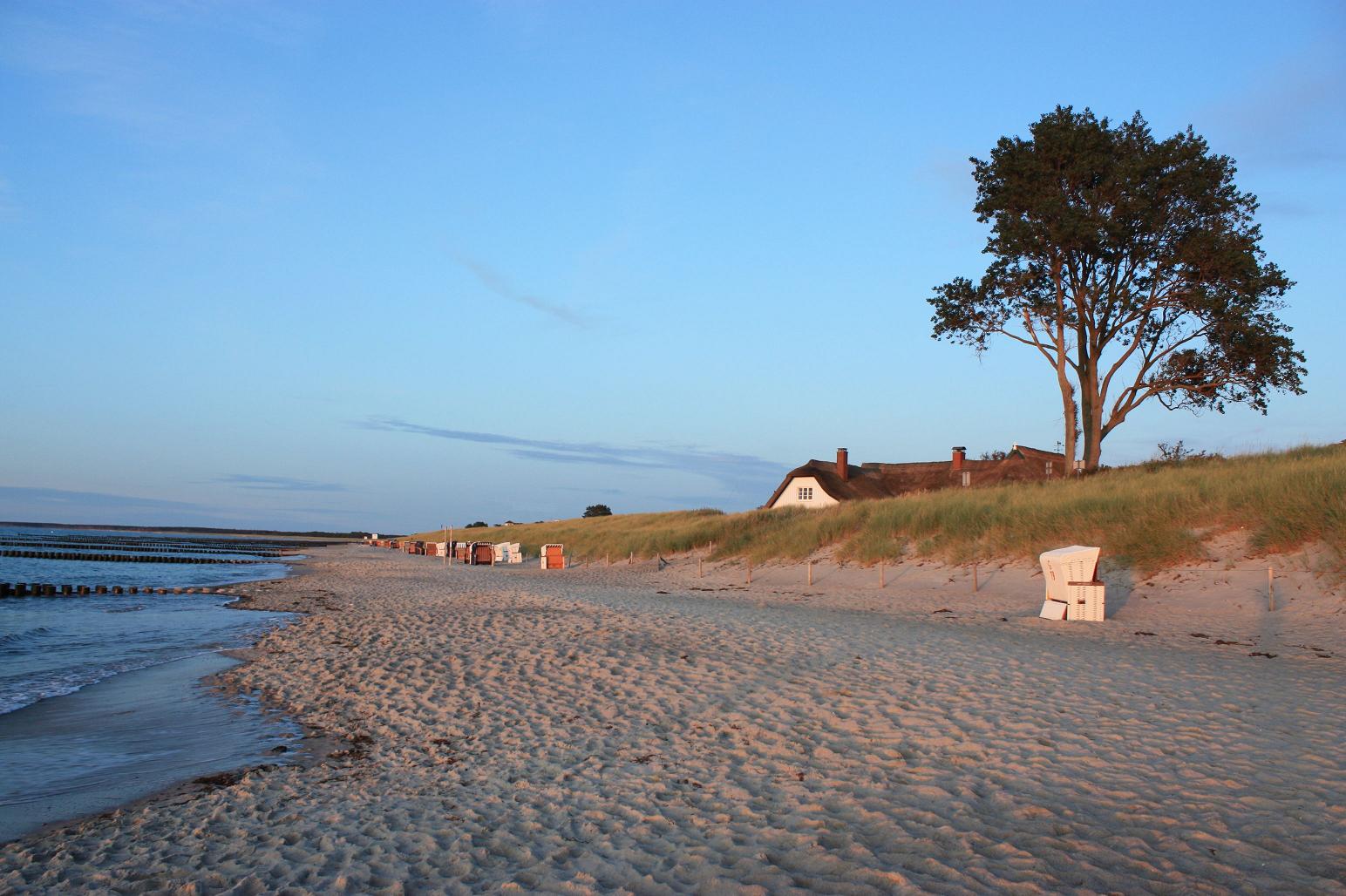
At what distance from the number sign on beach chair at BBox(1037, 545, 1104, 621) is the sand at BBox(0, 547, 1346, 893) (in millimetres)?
834

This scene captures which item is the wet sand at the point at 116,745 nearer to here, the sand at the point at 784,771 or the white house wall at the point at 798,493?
the sand at the point at 784,771

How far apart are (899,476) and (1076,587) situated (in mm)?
38003

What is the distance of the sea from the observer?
6.75 m

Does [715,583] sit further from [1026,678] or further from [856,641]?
[1026,678]

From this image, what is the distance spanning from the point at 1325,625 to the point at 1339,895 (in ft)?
32.4

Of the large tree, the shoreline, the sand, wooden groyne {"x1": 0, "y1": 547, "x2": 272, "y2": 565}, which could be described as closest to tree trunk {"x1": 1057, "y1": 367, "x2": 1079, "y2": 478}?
the large tree

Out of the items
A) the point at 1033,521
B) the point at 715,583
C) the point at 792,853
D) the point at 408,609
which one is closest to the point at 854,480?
the point at 715,583

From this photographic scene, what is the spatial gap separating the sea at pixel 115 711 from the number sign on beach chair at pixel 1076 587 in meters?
11.9

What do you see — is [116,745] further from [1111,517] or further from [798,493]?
[798,493]

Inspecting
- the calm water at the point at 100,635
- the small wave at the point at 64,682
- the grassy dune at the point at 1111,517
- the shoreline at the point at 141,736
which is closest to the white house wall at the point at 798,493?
the grassy dune at the point at 1111,517

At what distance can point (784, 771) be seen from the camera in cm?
621

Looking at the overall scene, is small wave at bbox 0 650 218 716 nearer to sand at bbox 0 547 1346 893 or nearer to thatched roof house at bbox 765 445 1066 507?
sand at bbox 0 547 1346 893

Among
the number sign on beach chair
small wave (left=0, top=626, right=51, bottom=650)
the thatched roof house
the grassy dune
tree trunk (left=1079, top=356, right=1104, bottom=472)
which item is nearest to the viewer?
the number sign on beach chair

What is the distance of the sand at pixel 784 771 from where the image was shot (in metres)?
4.52
